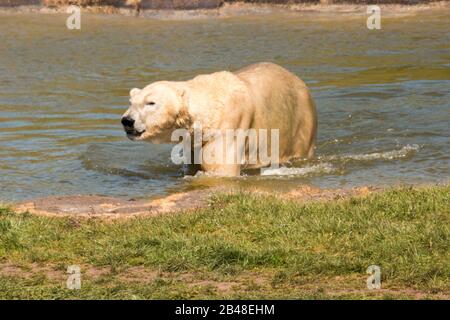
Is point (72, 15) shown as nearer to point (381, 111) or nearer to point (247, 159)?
point (381, 111)

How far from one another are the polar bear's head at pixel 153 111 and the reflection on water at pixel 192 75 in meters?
0.68

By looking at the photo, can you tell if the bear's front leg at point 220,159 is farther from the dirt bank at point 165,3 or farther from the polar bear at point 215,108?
the dirt bank at point 165,3

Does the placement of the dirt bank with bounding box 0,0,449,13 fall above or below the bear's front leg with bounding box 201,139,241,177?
above

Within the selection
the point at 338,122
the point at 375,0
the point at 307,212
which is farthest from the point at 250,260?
the point at 375,0

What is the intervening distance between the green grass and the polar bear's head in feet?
5.83

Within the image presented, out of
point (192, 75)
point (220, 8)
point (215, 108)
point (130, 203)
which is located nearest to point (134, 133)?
point (215, 108)

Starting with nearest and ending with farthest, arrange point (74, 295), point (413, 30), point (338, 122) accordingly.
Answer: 1. point (74, 295)
2. point (338, 122)
3. point (413, 30)

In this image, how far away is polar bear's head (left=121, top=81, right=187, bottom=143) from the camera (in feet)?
34.7

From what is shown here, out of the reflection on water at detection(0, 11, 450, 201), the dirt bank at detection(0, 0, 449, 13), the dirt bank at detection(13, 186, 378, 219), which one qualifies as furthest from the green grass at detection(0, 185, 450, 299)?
the dirt bank at detection(0, 0, 449, 13)

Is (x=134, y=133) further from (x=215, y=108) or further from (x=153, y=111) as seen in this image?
(x=215, y=108)

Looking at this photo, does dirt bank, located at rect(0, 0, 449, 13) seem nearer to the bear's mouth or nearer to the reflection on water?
the reflection on water

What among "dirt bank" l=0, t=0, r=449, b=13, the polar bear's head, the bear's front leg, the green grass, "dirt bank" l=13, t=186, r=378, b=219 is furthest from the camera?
"dirt bank" l=0, t=0, r=449, b=13

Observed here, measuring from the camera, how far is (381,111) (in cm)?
1498
